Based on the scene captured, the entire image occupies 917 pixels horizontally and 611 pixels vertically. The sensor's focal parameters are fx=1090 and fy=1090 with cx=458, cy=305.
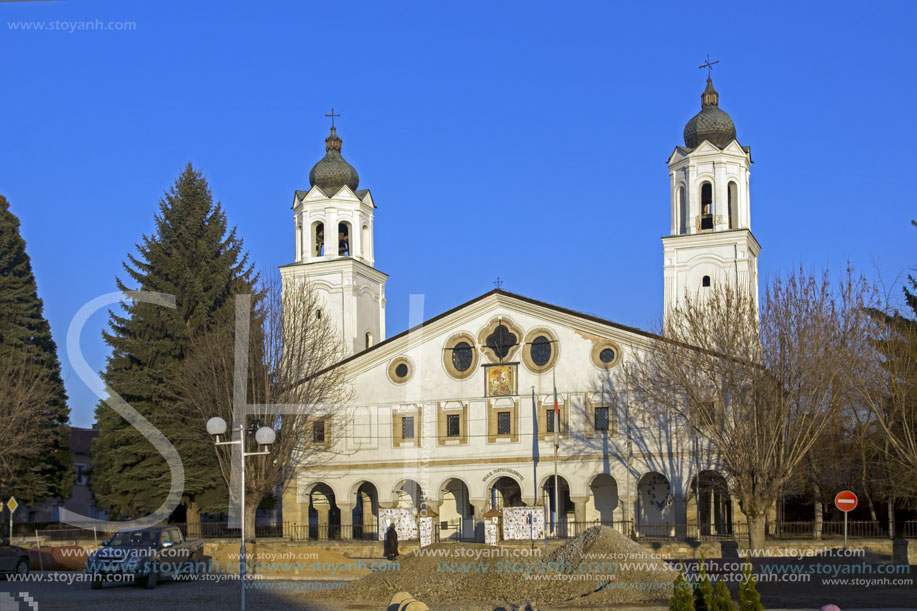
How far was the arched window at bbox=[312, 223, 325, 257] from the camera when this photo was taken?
55625 mm

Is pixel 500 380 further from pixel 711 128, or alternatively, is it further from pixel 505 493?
pixel 711 128

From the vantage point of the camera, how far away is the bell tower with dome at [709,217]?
4962 cm

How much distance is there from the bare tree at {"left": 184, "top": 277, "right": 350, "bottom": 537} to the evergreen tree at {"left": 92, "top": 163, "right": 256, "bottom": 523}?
1.54 meters

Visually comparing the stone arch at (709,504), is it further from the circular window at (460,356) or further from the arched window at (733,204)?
the arched window at (733,204)

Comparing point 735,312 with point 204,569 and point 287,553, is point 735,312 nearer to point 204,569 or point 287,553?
point 287,553

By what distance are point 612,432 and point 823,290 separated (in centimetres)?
1201

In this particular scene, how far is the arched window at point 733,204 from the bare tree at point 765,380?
13.9 meters

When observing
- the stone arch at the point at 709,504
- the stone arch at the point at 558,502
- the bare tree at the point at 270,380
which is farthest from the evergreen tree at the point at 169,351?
the stone arch at the point at 709,504

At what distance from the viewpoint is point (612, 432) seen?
44250 millimetres

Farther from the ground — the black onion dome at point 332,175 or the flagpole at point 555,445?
the black onion dome at point 332,175

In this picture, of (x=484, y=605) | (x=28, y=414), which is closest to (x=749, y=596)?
(x=484, y=605)

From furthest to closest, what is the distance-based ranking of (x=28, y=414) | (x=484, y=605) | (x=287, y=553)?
(x=28, y=414)
(x=287, y=553)
(x=484, y=605)

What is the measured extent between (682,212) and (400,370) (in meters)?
15.3

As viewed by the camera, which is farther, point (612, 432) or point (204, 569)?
point (612, 432)
